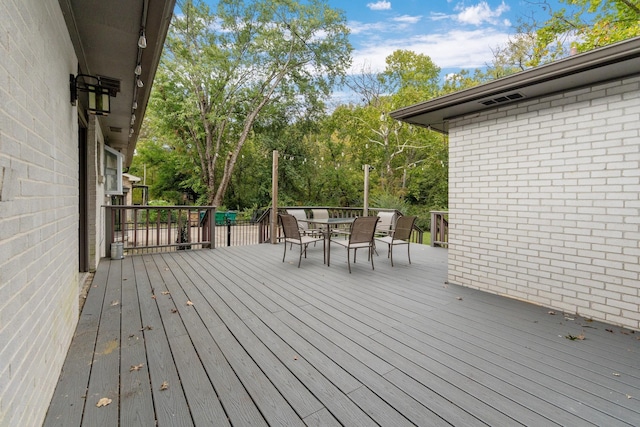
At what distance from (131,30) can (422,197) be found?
17.5m

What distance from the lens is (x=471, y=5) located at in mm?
12266

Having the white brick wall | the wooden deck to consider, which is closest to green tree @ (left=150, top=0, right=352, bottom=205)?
the wooden deck

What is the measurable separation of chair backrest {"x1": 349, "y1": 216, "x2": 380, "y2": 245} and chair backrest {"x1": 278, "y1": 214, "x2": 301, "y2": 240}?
0.96m

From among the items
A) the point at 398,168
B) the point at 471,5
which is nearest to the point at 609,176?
the point at 471,5

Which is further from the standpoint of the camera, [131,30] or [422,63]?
[422,63]

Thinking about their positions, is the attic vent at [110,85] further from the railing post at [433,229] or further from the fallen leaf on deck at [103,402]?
the railing post at [433,229]

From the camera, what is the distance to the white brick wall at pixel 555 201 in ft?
8.86

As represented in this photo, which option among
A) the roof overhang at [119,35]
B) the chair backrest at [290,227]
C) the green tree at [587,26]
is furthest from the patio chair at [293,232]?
the green tree at [587,26]

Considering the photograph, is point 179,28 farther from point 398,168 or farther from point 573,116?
point 573,116

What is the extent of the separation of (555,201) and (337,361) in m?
2.87

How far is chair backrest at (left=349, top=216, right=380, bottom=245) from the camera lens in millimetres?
4719

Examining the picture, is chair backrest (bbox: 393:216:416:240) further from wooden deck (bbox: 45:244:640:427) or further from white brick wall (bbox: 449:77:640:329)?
wooden deck (bbox: 45:244:640:427)

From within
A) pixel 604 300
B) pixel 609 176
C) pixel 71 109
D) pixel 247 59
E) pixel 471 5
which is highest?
pixel 471 5

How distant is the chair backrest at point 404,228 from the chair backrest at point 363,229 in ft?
1.96
